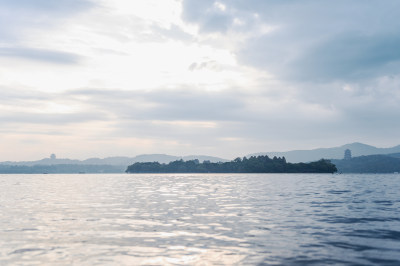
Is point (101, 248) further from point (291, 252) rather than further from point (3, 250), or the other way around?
point (291, 252)

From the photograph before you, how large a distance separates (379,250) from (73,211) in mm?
36092

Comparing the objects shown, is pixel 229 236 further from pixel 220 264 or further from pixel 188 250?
→ pixel 220 264

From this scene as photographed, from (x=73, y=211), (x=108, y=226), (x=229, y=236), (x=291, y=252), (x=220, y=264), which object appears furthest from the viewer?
(x=73, y=211)

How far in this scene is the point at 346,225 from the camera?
3431cm

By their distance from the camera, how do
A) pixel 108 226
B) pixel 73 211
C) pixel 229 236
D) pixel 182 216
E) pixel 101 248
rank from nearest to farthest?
pixel 101 248
pixel 229 236
pixel 108 226
pixel 182 216
pixel 73 211

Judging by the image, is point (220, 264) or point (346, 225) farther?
point (346, 225)

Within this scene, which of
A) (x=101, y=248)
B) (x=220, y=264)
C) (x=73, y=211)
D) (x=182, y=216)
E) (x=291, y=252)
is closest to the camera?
(x=220, y=264)

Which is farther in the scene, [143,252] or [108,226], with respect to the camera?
[108,226]

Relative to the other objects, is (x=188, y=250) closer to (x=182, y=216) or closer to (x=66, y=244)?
(x=66, y=244)

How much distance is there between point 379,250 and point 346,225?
10.6 meters

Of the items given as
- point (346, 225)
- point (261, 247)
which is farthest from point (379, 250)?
point (346, 225)

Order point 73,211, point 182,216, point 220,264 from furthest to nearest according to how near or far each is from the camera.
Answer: point 73,211 → point 182,216 → point 220,264

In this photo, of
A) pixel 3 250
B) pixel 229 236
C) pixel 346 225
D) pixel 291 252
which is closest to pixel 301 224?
pixel 346 225

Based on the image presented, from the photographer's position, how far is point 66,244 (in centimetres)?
2623
